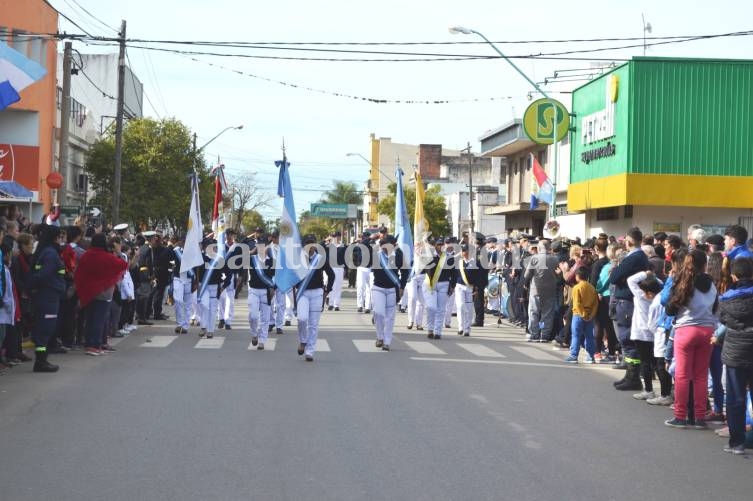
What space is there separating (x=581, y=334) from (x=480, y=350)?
218 cm

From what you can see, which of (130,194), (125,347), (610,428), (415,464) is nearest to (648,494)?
(415,464)

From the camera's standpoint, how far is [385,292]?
57.1ft

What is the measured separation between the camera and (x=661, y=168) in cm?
2802

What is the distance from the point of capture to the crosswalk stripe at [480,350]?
54.6 ft

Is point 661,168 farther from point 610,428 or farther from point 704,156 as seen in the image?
point 610,428

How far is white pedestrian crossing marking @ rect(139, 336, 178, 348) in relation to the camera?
17.1 m

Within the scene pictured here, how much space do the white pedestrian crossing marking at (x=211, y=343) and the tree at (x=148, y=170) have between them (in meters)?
29.3

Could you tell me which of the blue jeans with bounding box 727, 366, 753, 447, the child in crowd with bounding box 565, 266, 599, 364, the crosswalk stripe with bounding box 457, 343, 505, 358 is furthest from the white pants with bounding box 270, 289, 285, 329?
the blue jeans with bounding box 727, 366, 753, 447

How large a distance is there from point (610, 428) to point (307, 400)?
3378 millimetres

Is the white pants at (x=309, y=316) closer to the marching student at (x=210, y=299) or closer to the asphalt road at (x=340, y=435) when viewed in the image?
the asphalt road at (x=340, y=435)

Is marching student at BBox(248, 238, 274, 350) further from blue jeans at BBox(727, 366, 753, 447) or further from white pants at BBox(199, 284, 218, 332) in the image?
blue jeans at BBox(727, 366, 753, 447)

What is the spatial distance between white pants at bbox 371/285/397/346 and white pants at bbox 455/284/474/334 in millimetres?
3256

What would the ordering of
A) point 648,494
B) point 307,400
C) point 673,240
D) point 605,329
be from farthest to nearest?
point 605,329 < point 673,240 < point 307,400 < point 648,494

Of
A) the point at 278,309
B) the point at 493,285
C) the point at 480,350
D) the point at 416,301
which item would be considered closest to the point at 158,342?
the point at 278,309
